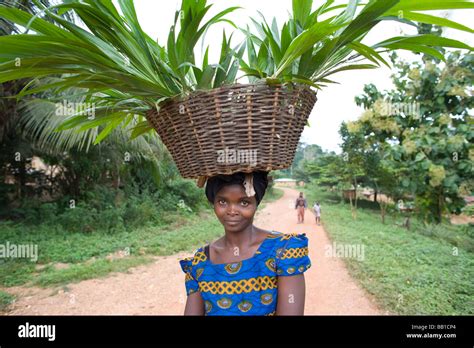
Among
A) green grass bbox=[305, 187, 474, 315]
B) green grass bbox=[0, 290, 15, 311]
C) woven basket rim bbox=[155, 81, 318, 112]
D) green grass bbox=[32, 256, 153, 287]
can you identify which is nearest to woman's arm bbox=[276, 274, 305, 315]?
woven basket rim bbox=[155, 81, 318, 112]

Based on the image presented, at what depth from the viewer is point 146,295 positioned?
530 centimetres

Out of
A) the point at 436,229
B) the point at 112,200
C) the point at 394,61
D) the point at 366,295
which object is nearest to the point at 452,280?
the point at 366,295

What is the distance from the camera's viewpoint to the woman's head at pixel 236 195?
1432 millimetres

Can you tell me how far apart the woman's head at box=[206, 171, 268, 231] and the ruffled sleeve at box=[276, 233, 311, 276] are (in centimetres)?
20

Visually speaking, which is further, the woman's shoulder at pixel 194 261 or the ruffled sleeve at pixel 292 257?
the woman's shoulder at pixel 194 261

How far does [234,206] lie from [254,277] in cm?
32

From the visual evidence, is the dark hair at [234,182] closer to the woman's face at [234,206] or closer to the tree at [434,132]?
the woman's face at [234,206]

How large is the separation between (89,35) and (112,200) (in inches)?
394

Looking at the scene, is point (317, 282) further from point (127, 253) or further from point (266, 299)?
point (266, 299)

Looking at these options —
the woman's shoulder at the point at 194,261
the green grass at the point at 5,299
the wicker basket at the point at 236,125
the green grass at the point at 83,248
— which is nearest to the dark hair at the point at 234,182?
the wicker basket at the point at 236,125

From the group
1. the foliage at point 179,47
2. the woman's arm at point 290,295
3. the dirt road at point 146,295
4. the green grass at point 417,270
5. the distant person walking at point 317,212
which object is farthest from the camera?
the distant person walking at point 317,212

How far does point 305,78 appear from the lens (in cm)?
122

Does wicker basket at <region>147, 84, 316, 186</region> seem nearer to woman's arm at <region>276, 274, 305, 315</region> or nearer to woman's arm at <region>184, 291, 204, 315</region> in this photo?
woman's arm at <region>276, 274, 305, 315</region>

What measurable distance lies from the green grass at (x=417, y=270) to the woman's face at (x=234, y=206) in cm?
382
